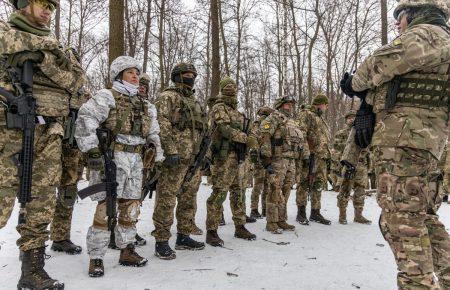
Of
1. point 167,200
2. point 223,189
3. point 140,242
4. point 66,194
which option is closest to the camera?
point 66,194

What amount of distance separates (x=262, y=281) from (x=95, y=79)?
99.8 feet

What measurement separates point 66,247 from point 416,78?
427cm

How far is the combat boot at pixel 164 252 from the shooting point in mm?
4480

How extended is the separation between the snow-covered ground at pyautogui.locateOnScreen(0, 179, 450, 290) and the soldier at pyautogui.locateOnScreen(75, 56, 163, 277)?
0.31 meters

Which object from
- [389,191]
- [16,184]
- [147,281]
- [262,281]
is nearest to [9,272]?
[16,184]

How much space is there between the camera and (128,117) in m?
4.06

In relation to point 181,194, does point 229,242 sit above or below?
below

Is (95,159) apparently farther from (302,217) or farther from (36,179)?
(302,217)

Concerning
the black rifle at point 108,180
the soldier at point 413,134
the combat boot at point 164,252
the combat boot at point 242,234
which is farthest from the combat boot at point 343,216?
the black rifle at point 108,180

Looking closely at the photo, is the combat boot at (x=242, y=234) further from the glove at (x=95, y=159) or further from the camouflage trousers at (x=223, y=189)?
the glove at (x=95, y=159)

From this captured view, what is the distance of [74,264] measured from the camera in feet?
13.3

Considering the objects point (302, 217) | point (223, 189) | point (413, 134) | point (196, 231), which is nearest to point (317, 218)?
point (302, 217)

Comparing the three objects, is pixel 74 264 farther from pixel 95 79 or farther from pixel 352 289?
pixel 95 79

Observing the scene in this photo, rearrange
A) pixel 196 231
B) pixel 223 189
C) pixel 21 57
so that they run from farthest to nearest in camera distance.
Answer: pixel 196 231
pixel 223 189
pixel 21 57
